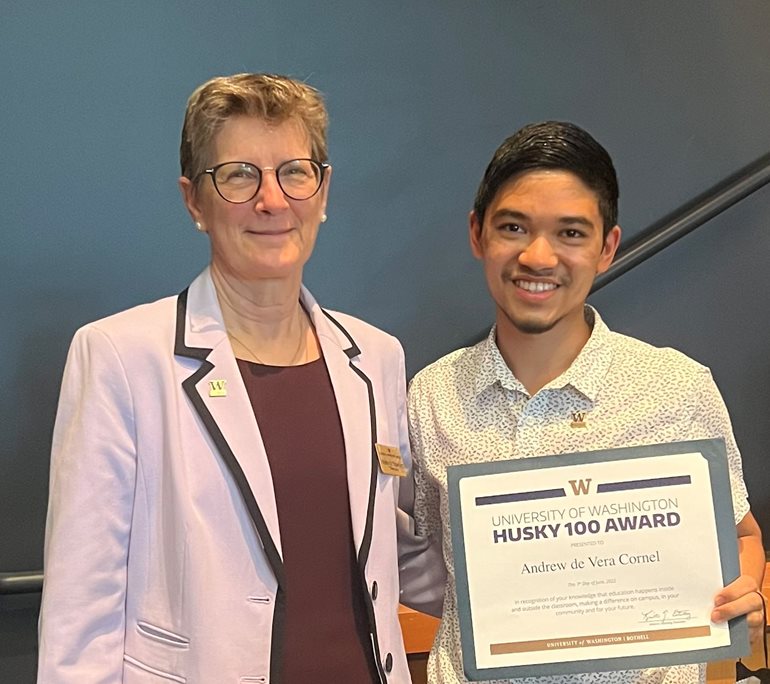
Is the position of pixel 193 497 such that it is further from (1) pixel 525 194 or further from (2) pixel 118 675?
(1) pixel 525 194

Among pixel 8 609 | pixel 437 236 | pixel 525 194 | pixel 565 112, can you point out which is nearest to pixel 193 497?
pixel 525 194

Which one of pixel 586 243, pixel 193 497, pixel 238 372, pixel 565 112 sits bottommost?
pixel 193 497

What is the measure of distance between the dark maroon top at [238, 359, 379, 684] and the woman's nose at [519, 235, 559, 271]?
1.44 ft

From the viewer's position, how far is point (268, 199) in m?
1.63

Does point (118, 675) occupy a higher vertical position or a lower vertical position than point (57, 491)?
lower

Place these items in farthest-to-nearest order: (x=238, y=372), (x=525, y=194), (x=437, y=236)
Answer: (x=437, y=236) < (x=525, y=194) < (x=238, y=372)

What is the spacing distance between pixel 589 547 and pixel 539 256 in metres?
0.50

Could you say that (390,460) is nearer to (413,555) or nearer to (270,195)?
(413,555)

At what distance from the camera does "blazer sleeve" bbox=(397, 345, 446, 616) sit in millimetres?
1936

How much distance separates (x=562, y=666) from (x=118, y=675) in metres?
0.70
